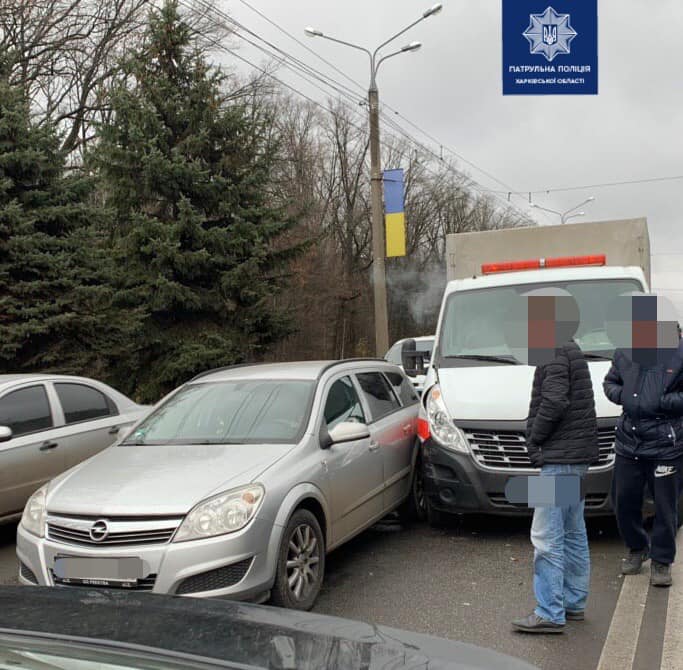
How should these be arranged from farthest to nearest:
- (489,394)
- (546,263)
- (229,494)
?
(546,263), (489,394), (229,494)

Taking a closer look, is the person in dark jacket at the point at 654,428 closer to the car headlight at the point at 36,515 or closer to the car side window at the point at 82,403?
the car headlight at the point at 36,515

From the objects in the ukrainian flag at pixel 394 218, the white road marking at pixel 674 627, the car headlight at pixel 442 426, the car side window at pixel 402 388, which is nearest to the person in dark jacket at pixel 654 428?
the white road marking at pixel 674 627

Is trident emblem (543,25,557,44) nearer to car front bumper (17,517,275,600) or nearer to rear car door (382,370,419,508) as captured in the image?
rear car door (382,370,419,508)

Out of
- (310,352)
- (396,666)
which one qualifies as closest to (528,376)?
(396,666)

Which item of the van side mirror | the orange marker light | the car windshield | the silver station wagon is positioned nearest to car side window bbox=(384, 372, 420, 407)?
the van side mirror

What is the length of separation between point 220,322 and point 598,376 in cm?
1179

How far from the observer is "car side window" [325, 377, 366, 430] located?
5684 mm

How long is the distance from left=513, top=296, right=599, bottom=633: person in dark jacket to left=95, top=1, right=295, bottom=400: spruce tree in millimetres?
12265

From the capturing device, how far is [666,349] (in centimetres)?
481

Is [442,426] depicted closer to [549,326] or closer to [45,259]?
[549,326]

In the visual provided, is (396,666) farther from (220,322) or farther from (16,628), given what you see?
(220,322)

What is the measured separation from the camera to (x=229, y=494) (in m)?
4.36

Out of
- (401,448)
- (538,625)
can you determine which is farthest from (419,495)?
(538,625)

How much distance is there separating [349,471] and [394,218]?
12.1 metres
